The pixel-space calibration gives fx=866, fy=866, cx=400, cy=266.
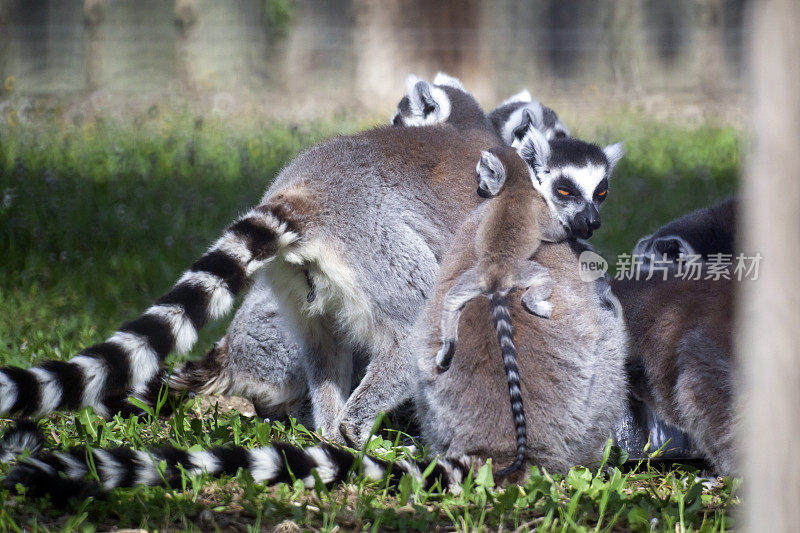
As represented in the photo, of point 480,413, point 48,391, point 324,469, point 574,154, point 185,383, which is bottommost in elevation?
point 185,383

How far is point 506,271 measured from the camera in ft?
9.77

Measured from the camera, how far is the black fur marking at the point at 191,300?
2.95 meters

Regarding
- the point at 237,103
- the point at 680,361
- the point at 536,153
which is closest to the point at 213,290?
the point at 536,153

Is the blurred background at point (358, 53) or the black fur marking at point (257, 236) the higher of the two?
the blurred background at point (358, 53)

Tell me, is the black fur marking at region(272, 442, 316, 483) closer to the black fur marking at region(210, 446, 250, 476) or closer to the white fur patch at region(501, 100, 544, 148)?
the black fur marking at region(210, 446, 250, 476)

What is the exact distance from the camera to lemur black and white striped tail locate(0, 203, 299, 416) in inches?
105

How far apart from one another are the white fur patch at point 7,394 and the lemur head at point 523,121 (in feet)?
8.75

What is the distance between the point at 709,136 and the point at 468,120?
6792 millimetres

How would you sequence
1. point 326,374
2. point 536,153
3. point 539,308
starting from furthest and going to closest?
point 326,374 < point 536,153 < point 539,308

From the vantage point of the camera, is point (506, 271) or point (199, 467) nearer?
point (199, 467)

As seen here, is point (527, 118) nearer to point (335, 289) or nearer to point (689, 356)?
point (335, 289)

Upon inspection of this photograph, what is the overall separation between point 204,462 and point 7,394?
24.6 inches

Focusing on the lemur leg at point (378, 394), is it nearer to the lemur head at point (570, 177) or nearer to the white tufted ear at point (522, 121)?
the lemur head at point (570, 177)

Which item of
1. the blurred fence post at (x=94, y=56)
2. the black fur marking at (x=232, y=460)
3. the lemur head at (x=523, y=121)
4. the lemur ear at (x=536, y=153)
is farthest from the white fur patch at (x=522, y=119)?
the blurred fence post at (x=94, y=56)
